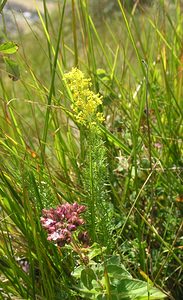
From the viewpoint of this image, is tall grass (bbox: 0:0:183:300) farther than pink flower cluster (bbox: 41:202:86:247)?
Yes

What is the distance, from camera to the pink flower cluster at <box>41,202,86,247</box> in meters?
0.87

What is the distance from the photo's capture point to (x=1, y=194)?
3.76 ft

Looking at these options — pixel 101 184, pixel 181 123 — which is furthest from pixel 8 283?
pixel 181 123

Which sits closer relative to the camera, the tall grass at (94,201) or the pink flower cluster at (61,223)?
the pink flower cluster at (61,223)

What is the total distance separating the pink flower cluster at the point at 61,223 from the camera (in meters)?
0.87

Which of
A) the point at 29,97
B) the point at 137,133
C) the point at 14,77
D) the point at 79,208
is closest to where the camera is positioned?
the point at 79,208

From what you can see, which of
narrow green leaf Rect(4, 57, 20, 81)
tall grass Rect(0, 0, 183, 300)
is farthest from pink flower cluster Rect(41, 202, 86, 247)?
narrow green leaf Rect(4, 57, 20, 81)

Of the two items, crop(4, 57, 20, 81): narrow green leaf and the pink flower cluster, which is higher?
crop(4, 57, 20, 81): narrow green leaf

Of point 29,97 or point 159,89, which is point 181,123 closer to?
point 159,89

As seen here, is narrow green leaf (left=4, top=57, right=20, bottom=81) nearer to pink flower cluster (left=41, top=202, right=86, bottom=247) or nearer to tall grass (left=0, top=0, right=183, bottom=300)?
tall grass (left=0, top=0, right=183, bottom=300)

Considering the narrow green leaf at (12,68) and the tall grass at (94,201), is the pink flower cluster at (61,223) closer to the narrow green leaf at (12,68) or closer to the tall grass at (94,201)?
the tall grass at (94,201)

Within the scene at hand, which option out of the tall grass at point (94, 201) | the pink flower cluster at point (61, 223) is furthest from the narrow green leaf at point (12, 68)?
the pink flower cluster at point (61, 223)

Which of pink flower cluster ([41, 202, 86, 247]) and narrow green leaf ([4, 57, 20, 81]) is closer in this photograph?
pink flower cluster ([41, 202, 86, 247])

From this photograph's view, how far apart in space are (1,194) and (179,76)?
667mm
